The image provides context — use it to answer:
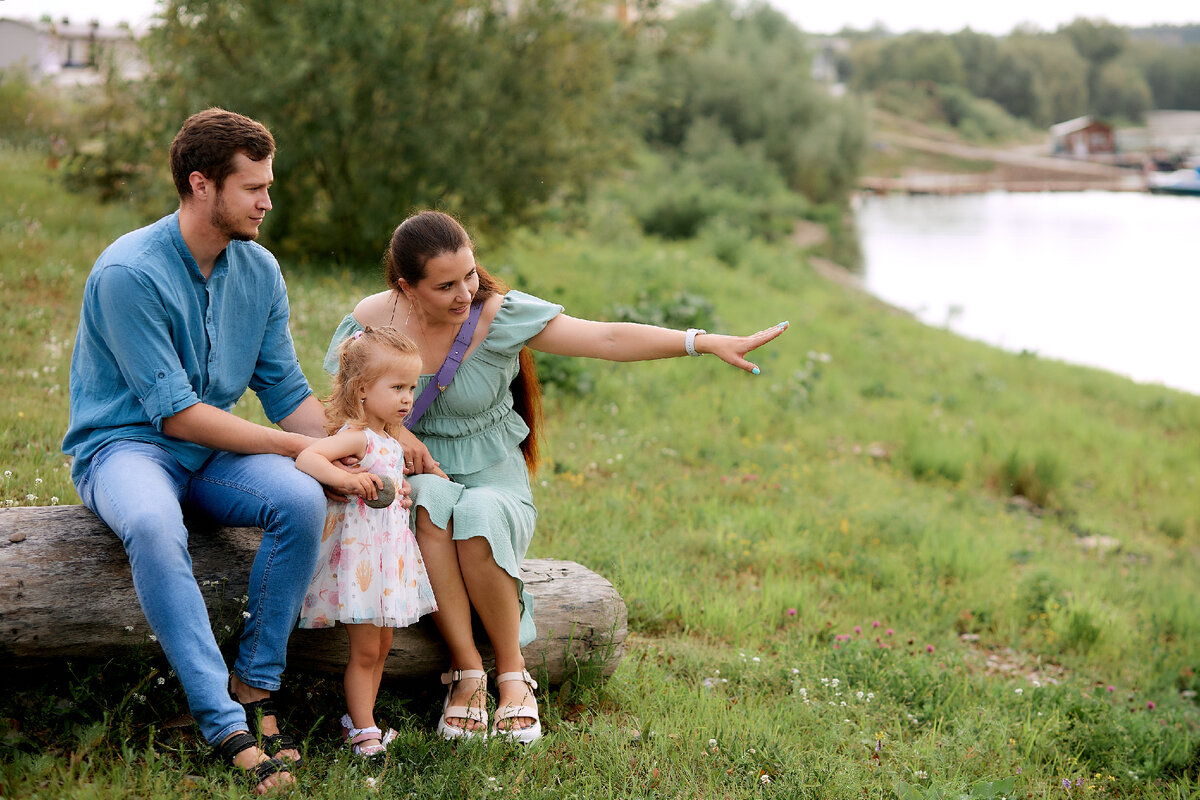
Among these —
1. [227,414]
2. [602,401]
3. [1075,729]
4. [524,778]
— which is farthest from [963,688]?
[602,401]

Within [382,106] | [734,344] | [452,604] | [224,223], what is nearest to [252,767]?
[452,604]

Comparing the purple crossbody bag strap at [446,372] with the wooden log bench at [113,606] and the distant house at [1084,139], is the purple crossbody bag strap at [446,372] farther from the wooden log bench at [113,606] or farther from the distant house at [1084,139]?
the distant house at [1084,139]

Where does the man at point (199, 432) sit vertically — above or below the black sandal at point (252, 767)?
above

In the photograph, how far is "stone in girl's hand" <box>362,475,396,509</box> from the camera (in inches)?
112

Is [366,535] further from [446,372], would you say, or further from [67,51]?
[67,51]

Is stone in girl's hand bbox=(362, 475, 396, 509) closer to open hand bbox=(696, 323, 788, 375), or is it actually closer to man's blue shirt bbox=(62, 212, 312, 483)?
man's blue shirt bbox=(62, 212, 312, 483)

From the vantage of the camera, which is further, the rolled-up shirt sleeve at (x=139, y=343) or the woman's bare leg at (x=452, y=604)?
the woman's bare leg at (x=452, y=604)

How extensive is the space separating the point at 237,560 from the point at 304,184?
8.06 meters

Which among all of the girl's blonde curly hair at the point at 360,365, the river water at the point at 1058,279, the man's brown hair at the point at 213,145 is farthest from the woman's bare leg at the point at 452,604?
the river water at the point at 1058,279

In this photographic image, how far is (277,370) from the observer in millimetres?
3230

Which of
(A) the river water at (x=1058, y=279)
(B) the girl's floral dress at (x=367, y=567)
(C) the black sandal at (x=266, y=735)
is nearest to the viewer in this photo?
(C) the black sandal at (x=266, y=735)

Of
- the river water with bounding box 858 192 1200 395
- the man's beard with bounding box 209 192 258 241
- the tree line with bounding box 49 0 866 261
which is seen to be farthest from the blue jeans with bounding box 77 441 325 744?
the river water with bounding box 858 192 1200 395

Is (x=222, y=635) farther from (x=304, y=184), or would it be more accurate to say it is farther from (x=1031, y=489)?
(x=304, y=184)

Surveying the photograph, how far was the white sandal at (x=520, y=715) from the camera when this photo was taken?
305cm
